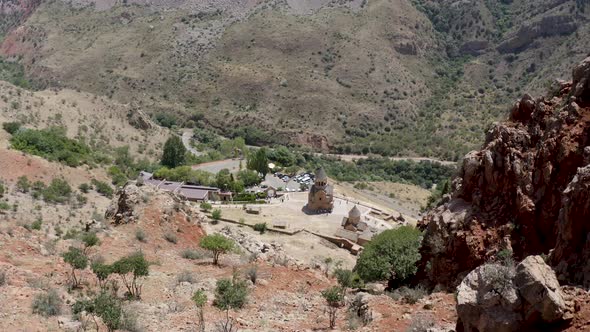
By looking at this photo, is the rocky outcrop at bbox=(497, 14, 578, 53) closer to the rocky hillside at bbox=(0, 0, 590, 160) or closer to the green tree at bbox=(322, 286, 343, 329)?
the rocky hillside at bbox=(0, 0, 590, 160)

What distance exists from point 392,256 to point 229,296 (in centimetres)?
880

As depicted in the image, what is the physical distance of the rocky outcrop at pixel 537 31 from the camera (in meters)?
129

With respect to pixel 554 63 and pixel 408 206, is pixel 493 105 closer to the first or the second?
pixel 554 63

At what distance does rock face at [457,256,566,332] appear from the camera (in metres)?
12.8

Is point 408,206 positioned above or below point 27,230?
below

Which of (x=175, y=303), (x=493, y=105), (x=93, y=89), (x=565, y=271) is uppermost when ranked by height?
(x=565, y=271)

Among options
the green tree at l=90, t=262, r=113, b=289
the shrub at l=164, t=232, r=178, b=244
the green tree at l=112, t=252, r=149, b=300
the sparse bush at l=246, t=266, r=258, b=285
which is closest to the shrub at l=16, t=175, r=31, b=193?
the shrub at l=164, t=232, r=178, b=244

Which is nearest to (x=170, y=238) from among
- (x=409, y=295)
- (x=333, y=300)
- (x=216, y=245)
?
(x=216, y=245)

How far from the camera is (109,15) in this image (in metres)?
142

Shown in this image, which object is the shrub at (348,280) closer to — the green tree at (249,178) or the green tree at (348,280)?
the green tree at (348,280)

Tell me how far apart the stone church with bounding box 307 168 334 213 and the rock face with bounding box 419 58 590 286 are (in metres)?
36.2

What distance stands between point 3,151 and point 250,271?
34.7 metres

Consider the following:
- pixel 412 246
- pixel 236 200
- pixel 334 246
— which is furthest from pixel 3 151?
pixel 412 246

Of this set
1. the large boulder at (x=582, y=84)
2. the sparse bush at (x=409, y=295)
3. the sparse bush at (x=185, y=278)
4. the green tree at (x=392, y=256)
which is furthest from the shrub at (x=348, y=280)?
the large boulder at (x=582, y=84)
